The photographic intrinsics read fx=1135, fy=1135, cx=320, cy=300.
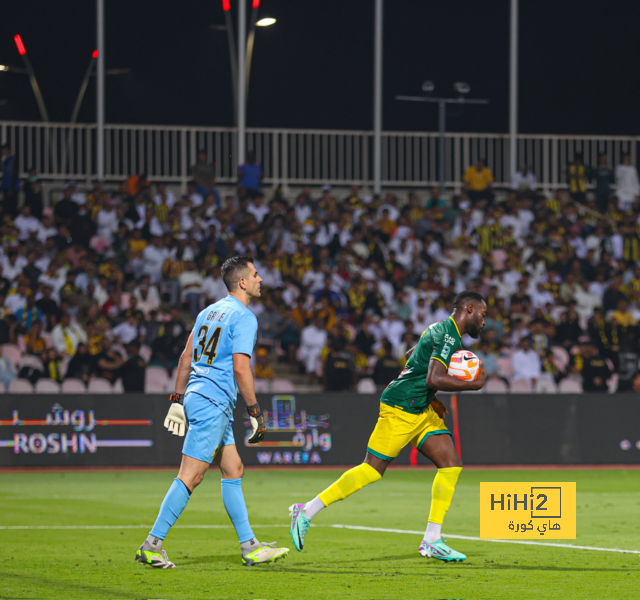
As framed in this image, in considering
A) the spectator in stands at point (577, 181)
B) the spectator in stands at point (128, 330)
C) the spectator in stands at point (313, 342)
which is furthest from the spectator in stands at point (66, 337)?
the spectator in stands at point (577, 181)

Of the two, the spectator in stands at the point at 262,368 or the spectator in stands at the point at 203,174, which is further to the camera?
the spectator in stands at the point at 203,174

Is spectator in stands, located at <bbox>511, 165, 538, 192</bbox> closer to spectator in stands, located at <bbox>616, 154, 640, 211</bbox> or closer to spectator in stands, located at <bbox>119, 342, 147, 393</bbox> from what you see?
spectator in stands, located at <bbox>616, 154, 640, 211</bbox>

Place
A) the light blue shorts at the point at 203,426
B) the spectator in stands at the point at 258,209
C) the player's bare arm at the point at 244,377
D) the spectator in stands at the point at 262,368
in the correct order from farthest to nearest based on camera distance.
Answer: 1. the spectator in stands at the point at 258,209
2. the spectator in stands at the point at 262,368
3. the light blue shorts at the point at 203,426
4. the player's bare arm at the point at 244,377

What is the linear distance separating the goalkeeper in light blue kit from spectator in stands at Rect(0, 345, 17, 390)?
1133 centimetres

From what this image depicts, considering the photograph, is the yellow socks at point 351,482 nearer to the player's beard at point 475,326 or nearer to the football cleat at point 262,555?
the football cleat at point 262,555

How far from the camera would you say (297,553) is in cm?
943

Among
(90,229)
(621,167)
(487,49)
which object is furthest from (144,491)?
(487,49)

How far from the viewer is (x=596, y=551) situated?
9.50 m

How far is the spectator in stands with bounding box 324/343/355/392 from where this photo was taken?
20.5 metres

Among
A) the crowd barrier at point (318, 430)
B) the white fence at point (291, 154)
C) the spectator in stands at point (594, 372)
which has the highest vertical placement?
the white fence at point (291, 154)

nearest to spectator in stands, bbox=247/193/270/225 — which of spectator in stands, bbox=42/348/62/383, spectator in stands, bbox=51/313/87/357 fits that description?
spectator in stands, bbox=51/313/87/357

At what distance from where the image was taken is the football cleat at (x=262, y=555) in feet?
28.0

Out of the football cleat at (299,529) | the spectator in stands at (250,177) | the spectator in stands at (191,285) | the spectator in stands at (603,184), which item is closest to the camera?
the football cleat at (299,529)

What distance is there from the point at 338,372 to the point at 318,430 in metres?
1.58
